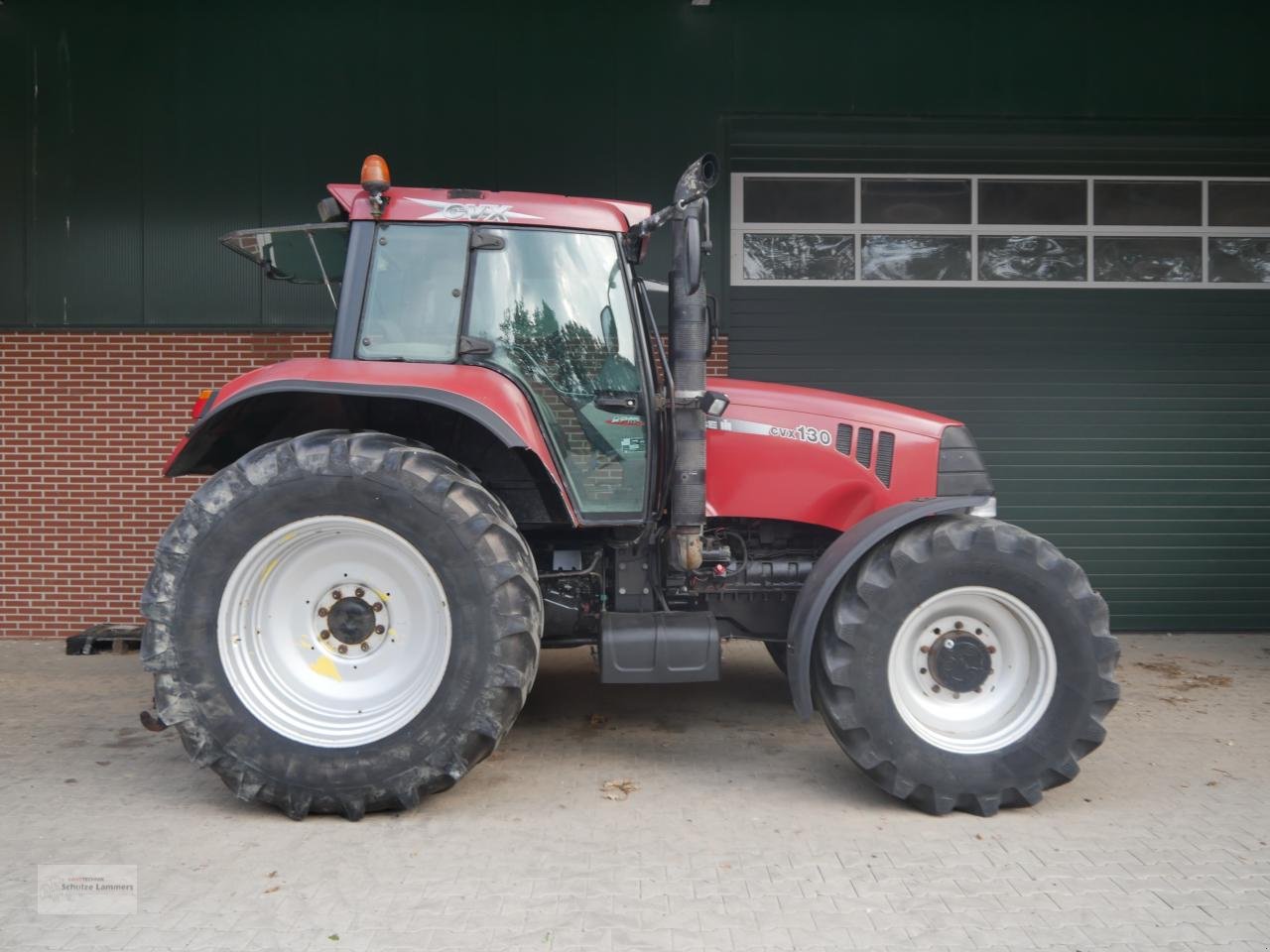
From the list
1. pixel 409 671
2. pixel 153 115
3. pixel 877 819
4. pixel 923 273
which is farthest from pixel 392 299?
pixel 923 273

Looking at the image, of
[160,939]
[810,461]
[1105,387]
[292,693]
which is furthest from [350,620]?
[1105,387]

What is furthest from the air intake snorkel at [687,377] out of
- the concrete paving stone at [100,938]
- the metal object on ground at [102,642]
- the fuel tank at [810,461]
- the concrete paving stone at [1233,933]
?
the metal object on ground at [102,642]

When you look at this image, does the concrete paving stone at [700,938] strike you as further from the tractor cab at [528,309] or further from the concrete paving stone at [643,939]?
the tractor cab at [528,309]

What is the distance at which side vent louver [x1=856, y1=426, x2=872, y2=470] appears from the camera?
4.69m

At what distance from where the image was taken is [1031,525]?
26.2ft

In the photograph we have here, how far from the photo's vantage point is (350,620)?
4188 mm

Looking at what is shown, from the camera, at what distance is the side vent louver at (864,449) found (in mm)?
4688

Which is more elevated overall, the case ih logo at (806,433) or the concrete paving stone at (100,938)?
the case ih logo at (806,433)

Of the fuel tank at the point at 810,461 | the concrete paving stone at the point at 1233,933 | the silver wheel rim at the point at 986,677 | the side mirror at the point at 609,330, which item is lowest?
the concrete paving stone at the point at 1233,933

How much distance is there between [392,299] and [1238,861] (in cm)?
422

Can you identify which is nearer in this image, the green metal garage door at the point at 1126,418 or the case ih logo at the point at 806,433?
the case ih logo at the point at 806,433

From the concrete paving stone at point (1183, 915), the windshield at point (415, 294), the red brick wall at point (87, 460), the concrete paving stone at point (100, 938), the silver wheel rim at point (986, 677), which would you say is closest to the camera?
the concrete paving stone at point (100, 938)

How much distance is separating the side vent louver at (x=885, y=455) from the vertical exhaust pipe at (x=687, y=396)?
0.93 metres

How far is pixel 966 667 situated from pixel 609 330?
7.33ft
